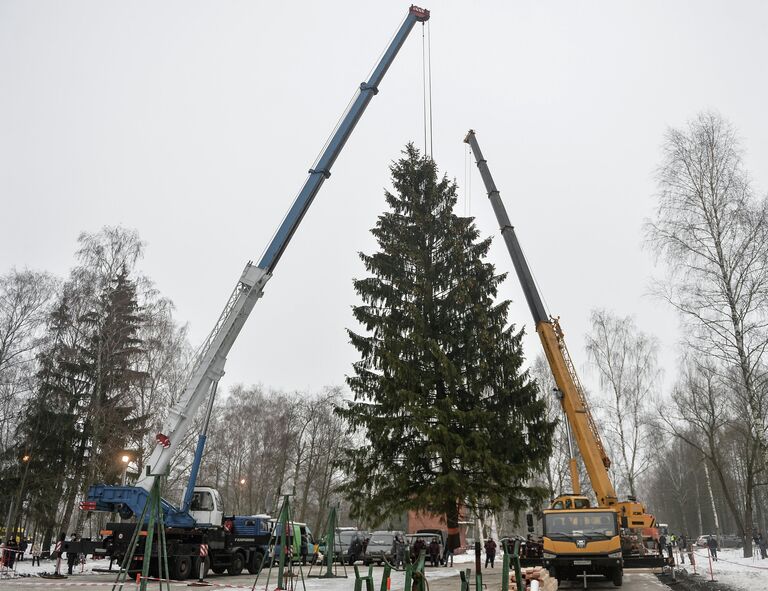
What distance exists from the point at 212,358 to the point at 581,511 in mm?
10664

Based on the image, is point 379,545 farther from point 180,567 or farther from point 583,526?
point 583,526

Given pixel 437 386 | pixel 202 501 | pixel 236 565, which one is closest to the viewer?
pixel 437 386

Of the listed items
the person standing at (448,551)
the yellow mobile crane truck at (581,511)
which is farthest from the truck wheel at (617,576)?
the person standing at (448,551)

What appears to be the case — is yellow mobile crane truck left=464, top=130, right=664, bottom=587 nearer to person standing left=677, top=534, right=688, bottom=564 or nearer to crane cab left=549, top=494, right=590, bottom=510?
crane cab left=549, top=494, right=590, bottom=510

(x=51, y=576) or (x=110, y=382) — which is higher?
(x=110, y=382)

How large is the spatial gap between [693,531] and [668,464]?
9.45 meters

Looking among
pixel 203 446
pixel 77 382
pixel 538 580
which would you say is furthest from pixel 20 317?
pixel 538 580

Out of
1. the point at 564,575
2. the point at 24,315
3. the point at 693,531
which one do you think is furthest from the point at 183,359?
the point at 693,531

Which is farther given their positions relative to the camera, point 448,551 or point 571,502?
point 448,551

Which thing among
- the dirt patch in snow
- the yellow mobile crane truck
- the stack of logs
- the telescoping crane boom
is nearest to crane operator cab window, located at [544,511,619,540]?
the yellow mobile crane truck

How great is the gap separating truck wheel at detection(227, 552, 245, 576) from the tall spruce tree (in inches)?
222

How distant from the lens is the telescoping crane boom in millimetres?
15242

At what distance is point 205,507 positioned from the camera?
19828 mm

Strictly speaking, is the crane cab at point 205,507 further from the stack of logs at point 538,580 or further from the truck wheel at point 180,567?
the stack of logs at point 538,580
